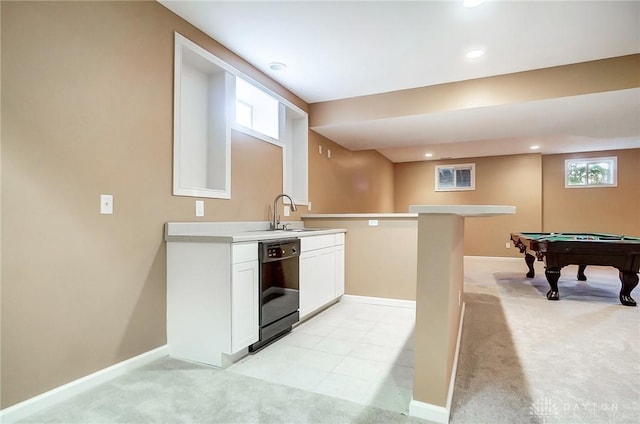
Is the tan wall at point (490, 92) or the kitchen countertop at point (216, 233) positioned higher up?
the tan wall at point (490, 92)

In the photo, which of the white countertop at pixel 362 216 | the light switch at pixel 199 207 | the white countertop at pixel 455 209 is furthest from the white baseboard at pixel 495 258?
the light switch at pixel 199 207

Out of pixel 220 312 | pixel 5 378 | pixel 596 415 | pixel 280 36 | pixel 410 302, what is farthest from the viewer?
pixel 410 302

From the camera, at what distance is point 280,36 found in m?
2.82

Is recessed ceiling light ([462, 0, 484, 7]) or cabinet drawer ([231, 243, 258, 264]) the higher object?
recessed ceiling light ([462, 0, 484, 7])

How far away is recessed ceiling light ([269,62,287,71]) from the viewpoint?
10.9 ft

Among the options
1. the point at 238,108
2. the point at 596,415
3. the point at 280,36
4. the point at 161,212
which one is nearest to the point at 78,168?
the point at 161,212

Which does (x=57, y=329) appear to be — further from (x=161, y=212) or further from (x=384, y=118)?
(x=384, y=118)

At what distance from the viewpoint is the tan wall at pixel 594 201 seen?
6957 millimetres

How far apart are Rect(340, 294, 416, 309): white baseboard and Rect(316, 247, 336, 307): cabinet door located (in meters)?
0.37

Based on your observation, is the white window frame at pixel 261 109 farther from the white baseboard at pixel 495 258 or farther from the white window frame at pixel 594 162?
the white window frame at pixel 594 162

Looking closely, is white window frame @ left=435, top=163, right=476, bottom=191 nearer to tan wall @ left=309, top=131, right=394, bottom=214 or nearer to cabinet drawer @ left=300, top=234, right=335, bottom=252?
tan wall @ left=309, top=131, right=394, bottom=214

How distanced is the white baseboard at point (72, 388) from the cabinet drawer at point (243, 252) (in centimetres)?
91

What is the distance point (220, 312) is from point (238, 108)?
246 centimetres

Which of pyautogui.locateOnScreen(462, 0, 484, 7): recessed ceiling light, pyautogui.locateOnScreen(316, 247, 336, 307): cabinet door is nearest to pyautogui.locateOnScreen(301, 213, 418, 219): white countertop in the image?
pyautogui.locateOnScreen(316, 247, 336, 307): cabinet door
